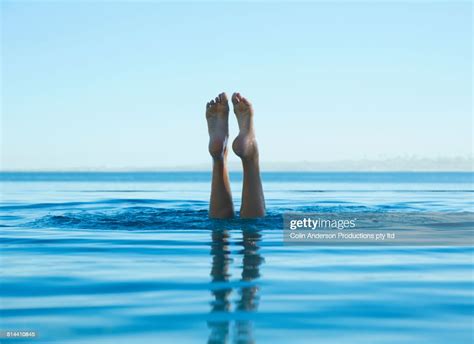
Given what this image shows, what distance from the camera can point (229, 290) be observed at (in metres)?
4.78

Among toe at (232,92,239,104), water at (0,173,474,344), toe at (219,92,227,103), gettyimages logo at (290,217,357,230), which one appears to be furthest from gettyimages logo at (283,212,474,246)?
toe at (219,92,227,103)

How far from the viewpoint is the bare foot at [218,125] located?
8914mm

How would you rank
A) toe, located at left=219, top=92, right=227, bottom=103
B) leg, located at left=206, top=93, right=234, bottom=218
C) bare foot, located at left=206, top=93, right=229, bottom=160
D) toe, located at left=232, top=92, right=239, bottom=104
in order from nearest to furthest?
leg, located at left=206, top=93, right=234, bottom=218
bare foot, located at left=206, top=93, right=229, bottom=160
toe, located at left=232, top=92, right=239, bottom=104
toe, located at left=219, top=92, right=227, bottom=103

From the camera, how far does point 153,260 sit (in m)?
6.37

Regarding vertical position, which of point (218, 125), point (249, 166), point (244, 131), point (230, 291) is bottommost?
point (230, 291)

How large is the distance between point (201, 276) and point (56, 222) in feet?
17.5

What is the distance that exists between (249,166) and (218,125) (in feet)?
3.59

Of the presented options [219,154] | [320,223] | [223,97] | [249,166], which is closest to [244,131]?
[219,154]

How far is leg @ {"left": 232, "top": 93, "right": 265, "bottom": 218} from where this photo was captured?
8.66 meters

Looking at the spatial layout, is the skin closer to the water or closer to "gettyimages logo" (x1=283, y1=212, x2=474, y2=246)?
"gettyimages logo" (x1=283, y1=212, x2=474, y2=246)

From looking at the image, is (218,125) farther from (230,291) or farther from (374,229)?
(230,291)

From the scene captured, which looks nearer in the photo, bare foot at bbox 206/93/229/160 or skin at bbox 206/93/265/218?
skin at bbox 206/93/265/218

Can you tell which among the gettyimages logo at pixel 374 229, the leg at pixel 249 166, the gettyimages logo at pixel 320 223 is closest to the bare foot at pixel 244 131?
the leg at pixel 249 166

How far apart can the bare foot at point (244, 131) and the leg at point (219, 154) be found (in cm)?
20
